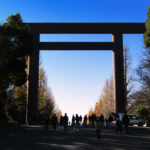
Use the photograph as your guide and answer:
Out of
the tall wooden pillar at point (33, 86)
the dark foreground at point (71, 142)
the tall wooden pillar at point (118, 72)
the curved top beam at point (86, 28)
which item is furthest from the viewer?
the tall wooden pillar at point (118, 72)

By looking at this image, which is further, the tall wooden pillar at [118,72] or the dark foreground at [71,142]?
the tall wooden pillar at [118,72]

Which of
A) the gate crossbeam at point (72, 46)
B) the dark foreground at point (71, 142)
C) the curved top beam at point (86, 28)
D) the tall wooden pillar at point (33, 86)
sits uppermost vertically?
the curved top beam at point (86, 28)

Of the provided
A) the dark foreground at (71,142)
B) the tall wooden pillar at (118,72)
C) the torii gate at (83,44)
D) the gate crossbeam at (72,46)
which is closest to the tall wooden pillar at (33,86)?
the torii gate at (83,44)

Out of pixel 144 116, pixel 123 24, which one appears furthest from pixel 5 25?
pixel 144 116

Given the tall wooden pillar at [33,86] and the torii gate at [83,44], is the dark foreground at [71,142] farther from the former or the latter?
the torii gate at [83,44]

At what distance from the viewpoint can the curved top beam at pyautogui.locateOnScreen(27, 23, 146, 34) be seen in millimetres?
31703

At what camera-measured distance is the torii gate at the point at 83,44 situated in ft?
104

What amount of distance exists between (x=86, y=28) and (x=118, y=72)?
6.62 m

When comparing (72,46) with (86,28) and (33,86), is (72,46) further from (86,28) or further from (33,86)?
(33,86)

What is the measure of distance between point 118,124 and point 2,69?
31.5 ft

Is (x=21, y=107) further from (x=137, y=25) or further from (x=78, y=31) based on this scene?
(x=137, y=25)

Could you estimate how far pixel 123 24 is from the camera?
1275 inches

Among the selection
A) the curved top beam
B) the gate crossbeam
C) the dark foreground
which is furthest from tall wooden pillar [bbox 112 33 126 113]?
the dark foreground

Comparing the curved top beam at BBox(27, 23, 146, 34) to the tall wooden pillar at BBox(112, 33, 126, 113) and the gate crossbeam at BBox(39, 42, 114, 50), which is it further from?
the gate crossbeam at BBox(39, 42, 114, 50)
